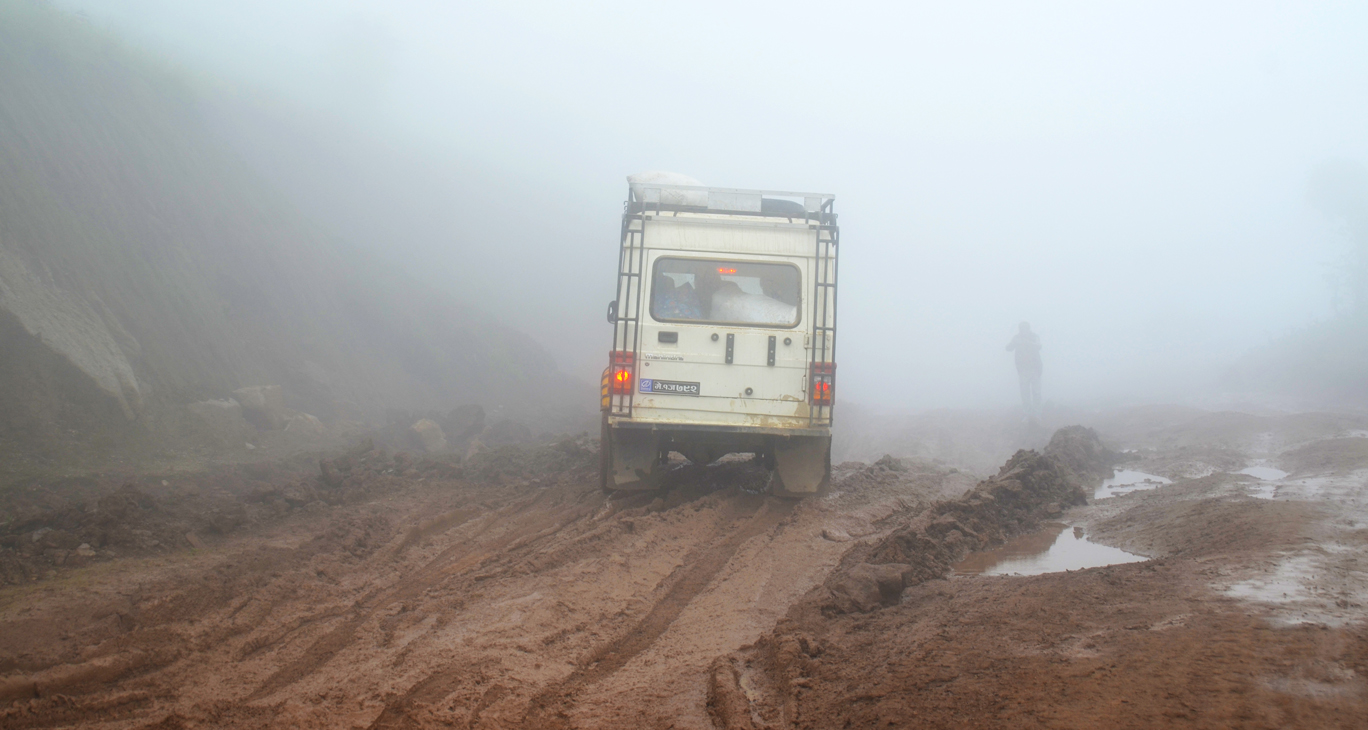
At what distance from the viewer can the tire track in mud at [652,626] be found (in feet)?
10.3

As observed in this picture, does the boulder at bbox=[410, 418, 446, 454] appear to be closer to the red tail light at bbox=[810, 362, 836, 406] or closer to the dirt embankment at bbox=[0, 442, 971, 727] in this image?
the dirt embankment at bbox=[0, 442, 971, 727]

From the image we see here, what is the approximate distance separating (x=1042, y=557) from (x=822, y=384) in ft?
8.31

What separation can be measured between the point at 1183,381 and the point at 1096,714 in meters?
34.9

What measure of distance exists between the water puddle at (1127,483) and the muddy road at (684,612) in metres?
0.83

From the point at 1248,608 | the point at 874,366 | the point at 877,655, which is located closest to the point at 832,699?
the point at 877,655

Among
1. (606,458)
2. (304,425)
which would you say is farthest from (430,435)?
(606,458)

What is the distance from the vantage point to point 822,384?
7.35 m

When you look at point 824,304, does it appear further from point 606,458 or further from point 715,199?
point 606,458

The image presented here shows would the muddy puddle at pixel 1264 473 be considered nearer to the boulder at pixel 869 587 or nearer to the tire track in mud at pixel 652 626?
the tire track in mud at pixel 652 626

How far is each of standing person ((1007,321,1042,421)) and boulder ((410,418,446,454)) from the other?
13318 mm

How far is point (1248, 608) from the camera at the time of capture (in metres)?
3.27

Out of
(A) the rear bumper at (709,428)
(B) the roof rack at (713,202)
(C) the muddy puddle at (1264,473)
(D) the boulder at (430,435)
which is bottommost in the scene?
(D) the boulder at (430,435)

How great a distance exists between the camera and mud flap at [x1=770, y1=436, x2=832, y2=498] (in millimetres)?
7805

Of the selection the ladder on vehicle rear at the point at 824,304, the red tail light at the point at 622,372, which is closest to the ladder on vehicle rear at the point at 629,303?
the red tail light at the point at 622,372
